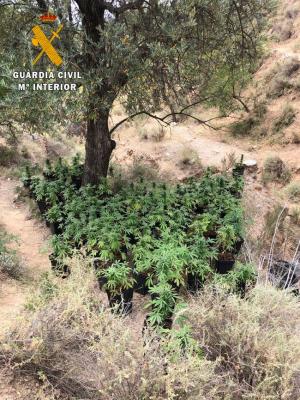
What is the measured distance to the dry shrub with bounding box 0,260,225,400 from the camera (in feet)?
8.62

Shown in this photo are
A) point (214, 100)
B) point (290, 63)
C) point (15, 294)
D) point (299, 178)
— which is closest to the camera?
point (15, 294)

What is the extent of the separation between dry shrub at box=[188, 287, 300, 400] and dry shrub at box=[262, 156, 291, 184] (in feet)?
20.0

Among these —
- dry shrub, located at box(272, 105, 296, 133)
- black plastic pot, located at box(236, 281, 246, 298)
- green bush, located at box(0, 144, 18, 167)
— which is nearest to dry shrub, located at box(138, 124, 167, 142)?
dry shrub, located at box(272, 105, 296, 133)

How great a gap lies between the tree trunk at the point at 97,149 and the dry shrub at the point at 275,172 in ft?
14.2

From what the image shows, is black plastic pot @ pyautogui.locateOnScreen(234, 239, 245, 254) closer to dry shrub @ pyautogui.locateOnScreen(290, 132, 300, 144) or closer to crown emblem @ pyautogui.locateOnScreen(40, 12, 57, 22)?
crown emblem @ pyautogui.locateOnScreen(40, 12, 57, 22)

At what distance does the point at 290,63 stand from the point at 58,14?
10.1 meters

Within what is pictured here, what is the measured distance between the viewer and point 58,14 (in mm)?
5043

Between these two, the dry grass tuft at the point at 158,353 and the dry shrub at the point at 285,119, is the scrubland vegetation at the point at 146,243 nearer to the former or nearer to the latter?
the dry grass tuft at the point at 158,353

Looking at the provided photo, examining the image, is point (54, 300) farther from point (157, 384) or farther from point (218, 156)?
point (218, 156)

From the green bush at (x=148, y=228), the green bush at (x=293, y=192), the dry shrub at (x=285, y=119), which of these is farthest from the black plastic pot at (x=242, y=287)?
the dry shrub at (x=285, y=119)

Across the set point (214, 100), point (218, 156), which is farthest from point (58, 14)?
point (218, 156)

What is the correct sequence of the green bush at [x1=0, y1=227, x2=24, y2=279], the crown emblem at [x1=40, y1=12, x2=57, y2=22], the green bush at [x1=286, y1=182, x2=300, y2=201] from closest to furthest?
the green bush at [x1=0, y1=227, x2=24, y2=279] → the crown emblem at [x1=40, y1=12, x2=57, y2=22] → the green bush at [x1=286, y1=182, x2=300, y2=201]

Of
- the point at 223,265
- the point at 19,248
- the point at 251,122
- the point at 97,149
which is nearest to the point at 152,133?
the point at 251,122

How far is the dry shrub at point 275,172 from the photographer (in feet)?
30.9
